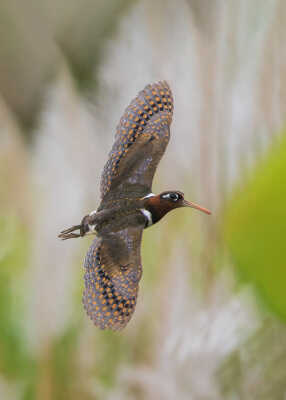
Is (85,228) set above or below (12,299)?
above

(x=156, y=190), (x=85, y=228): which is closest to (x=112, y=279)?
(x=85, y=228)

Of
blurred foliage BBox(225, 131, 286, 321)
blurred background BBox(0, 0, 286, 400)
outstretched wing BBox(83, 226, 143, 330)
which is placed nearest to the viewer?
outstretched wing BBox(83, 226, 143, 330)

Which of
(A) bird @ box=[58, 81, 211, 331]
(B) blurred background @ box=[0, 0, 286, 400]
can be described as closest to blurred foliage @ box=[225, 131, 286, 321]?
(B) blurred background @ box=[0, 0, 286, 400]

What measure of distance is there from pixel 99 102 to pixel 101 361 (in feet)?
1.20

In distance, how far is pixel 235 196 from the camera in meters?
0.93

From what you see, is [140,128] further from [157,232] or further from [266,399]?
[266,399]

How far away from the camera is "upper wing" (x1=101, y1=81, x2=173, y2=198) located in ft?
2.14

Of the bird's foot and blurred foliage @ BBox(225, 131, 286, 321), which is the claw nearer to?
the bird's foot

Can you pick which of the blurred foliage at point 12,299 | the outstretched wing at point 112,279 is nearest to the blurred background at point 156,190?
the blurred foliage at point 12,299

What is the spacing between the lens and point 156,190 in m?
0.79

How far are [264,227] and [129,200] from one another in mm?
377

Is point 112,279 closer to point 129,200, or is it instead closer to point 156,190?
point 129,200

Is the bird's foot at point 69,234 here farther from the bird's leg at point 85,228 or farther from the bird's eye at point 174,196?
the bird's eye at point 174,196

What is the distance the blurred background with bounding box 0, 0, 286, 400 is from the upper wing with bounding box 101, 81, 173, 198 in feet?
0.28
